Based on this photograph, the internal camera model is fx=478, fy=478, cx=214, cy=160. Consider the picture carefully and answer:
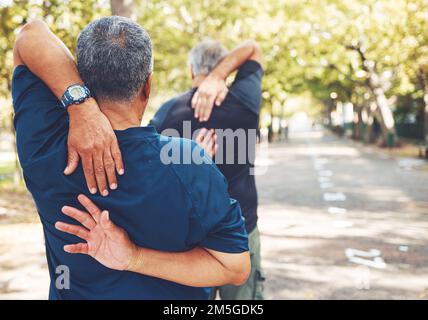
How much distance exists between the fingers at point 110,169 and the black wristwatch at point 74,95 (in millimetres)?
197

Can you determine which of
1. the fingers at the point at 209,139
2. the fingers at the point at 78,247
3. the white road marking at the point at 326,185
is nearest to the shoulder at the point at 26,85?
the fingers at the point at 78,247

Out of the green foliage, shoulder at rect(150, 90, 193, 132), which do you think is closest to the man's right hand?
shoulder at rect(150, 90, 193, 132)

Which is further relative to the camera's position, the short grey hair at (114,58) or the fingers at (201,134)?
the fingers at (201,134)

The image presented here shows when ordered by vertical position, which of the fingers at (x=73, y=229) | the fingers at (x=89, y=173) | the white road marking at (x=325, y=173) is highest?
the fingers at (x=89, y=173)

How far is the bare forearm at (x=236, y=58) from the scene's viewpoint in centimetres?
260

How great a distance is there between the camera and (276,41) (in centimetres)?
2191

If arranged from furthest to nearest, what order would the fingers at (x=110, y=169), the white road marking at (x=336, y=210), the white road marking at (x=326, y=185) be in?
the white road marking at (x=326, y=185), the white road marking at (x=336, y=210), the fingers at (x=110, y=169)

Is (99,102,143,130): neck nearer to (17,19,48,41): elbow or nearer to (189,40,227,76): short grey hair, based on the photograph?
(17,19,48,41): elbow

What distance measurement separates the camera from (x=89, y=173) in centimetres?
148

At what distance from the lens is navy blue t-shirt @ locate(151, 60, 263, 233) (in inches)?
99.5

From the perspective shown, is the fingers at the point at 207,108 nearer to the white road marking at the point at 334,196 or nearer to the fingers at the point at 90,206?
the fingers at the point at 90,206

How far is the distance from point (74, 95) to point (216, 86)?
1108 millimetres
